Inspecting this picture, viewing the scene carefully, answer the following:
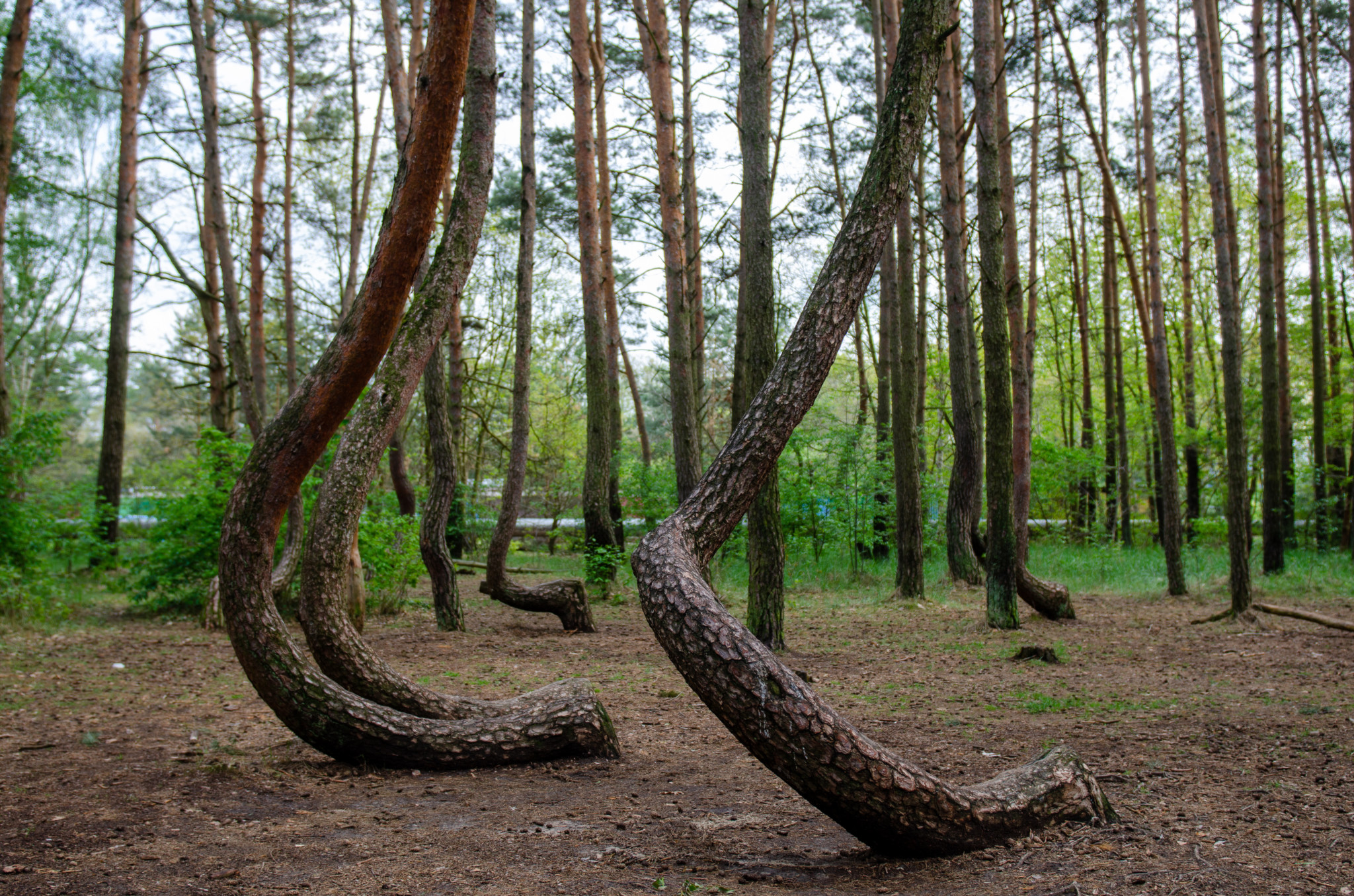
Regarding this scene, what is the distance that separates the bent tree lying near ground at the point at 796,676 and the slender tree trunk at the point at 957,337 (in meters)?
6.27

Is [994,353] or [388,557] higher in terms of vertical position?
[994,353]

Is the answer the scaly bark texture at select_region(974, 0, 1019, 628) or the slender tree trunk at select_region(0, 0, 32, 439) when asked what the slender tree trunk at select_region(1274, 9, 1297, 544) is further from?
the slender tree trunk at select_region(0, 0, 32, 439)

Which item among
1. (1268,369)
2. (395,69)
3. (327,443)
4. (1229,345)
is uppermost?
(395,69)

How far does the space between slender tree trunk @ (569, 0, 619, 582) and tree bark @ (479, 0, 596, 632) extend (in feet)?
6.44

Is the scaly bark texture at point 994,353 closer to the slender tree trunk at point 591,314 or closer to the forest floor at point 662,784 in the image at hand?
the forest floor at point 662,784

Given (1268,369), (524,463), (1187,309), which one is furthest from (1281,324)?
(524,463)

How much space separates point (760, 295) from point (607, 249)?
36.0 feet

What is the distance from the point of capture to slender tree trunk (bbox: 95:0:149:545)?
13594mm

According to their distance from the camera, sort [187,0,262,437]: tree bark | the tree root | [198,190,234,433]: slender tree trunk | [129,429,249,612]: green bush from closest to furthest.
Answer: the tree root, [129,429,249,612]: green bush, [187,0,262,437]: tree bark, [198,190,234,433]: slender tree trunk

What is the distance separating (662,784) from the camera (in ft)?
13.5

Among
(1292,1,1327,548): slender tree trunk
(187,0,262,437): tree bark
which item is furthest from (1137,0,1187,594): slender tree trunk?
(187,0,262,437): tree bark

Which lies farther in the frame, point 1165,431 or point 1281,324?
point 1281,324

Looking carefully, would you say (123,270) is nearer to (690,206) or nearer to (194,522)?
(194,522)

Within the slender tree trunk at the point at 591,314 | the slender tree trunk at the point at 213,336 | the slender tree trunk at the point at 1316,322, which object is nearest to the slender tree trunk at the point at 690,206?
the slender tree trunk at the point at 591,314
